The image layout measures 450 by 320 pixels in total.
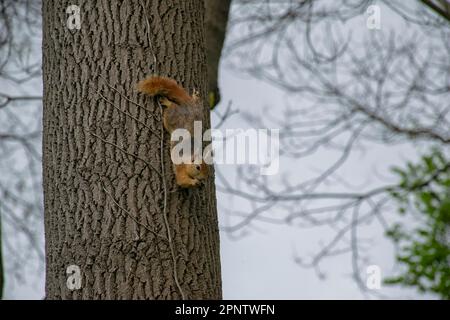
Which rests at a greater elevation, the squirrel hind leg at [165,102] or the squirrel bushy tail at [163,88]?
the squirrel bushy tail at [163,88]

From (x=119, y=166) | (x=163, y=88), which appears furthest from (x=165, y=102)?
(x=119, y=166)

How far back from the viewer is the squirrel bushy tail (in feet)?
8.98

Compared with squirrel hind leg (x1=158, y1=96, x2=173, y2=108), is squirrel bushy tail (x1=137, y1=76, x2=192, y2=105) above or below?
above

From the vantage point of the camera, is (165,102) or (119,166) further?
(165,102)

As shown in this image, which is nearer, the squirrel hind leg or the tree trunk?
the tree trunk

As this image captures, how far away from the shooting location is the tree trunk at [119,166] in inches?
101

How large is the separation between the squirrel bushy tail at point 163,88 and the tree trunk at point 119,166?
0.03 m

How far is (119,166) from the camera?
266cm

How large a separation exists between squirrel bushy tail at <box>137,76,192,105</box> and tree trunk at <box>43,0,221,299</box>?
0.11ft

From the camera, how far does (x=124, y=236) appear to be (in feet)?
8.43

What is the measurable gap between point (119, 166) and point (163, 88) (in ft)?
1.09

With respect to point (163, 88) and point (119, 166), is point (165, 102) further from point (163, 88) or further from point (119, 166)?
point (119, 166)
